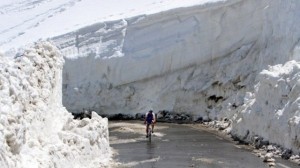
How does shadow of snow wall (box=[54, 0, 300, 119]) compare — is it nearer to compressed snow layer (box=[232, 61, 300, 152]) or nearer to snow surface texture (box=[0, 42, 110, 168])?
compressed snow layer (box=[232, 61, 300, 152])

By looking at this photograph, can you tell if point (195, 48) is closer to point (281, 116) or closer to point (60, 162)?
point (281, 116)

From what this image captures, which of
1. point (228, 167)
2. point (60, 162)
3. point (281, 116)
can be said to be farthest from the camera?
point (281, 116)

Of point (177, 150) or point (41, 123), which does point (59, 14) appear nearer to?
point (177, 150)

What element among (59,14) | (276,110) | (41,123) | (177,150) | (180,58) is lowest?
(177,150)

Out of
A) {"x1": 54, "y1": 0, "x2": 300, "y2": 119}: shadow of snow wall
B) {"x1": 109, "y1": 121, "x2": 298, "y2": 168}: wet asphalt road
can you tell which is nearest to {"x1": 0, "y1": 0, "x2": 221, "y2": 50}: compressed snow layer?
{"x1": 54, "y1": 0, "x2": 300, "y2": 119}: shadow of snow wall

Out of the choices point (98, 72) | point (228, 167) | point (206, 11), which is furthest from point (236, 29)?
point (228, 167)

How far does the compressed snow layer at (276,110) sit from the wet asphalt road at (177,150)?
0.94m

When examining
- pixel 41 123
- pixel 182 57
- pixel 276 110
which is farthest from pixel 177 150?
pixel 182 57

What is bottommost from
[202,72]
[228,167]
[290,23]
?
[228,167]

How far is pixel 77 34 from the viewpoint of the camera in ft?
114

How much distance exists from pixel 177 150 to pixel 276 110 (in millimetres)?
3618

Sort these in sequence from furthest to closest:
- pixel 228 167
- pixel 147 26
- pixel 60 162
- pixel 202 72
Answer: pixel 147 26
pixel 202 72
pixel 228 167
pixel 60 162

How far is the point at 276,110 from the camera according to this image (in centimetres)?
1973

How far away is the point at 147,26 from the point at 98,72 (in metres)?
3.79
